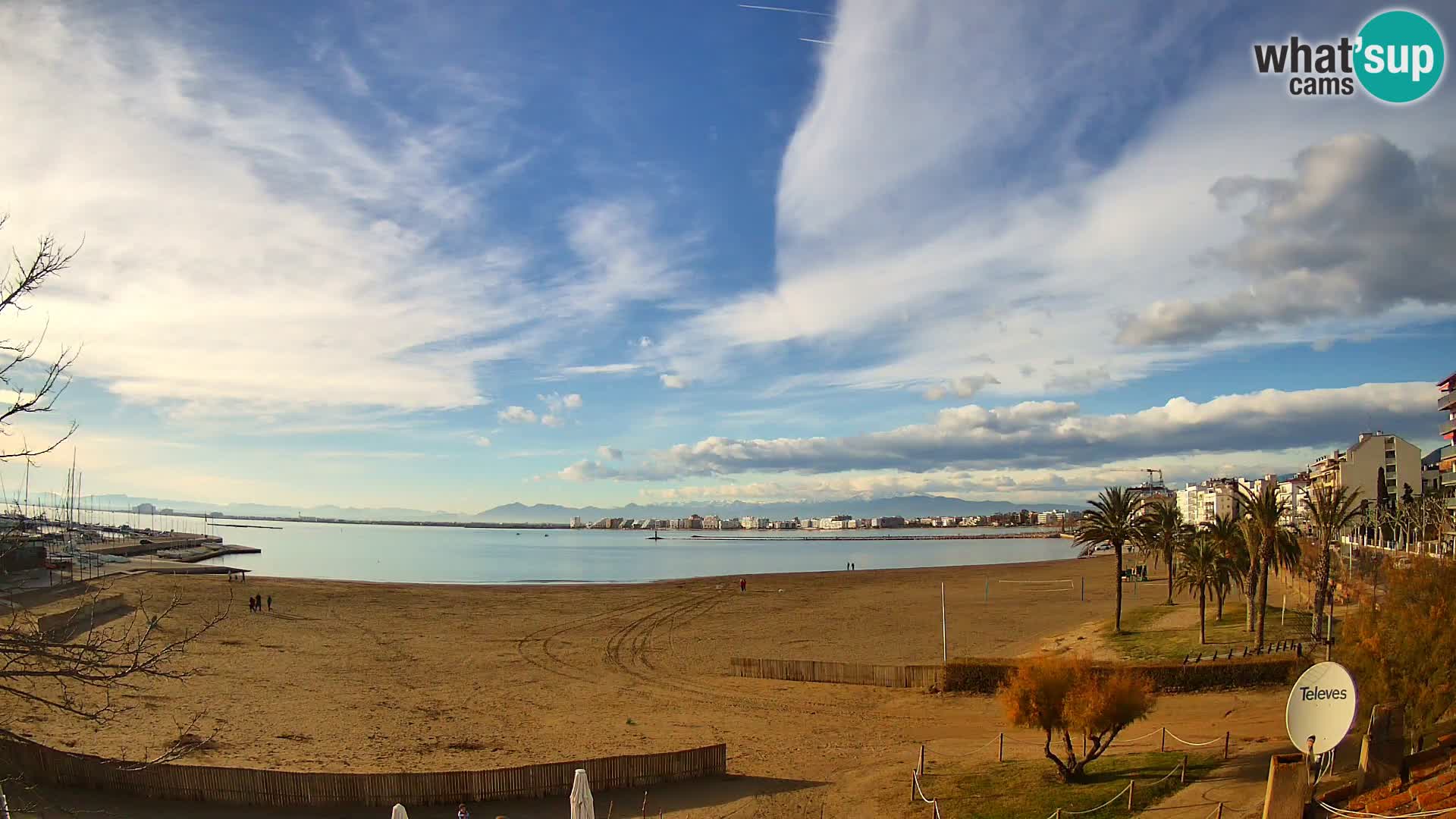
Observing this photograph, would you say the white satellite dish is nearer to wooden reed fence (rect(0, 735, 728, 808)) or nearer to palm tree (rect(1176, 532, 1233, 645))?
wooden reed fence (rect(0, 735, 728, 808))

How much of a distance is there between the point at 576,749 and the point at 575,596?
49863mm

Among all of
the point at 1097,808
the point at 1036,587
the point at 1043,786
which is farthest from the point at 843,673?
the point at 1036,587

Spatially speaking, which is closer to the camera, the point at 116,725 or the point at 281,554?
the point at 116,725

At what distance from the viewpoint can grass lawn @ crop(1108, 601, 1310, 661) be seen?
3653 centimetres

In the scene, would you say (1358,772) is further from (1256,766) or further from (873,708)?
(873,708)

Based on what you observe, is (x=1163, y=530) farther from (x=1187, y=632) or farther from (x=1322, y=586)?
(x=1322, y=586)

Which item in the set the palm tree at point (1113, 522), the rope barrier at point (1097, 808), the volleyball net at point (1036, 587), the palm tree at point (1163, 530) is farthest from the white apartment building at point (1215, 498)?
the rope barrier at point (1097, 808)

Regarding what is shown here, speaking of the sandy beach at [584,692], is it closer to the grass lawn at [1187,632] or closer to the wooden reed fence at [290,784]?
the grass lawn at [1187,632]

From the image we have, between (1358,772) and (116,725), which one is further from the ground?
(1358,772)

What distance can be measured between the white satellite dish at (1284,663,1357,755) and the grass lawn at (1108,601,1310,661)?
20.9 meters

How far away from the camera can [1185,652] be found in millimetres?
36031

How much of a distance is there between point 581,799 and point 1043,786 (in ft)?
41.1

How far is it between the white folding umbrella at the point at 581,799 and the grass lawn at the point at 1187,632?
2877 centimetres

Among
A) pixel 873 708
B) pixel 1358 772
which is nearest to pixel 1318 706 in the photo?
pixel 1358 772
